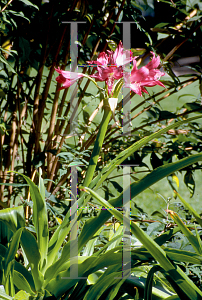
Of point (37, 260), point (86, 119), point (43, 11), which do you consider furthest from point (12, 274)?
point (43, 11)

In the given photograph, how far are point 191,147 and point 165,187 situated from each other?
53.4 inches

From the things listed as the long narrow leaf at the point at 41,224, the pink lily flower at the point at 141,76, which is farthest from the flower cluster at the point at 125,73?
the long narrow leaf at the point at 41,224

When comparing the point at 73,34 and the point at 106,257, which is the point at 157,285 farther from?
the point at 73,34

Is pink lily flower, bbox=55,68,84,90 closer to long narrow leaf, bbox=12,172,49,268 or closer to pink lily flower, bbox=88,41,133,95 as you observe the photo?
pink lily flower, bbox=88,41,133,95

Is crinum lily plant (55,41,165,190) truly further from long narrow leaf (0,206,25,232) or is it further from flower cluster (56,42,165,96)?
long narrow leaf (0,206,25,232)

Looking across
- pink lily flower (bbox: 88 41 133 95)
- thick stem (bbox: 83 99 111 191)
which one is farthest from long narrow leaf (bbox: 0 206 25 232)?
pink lily flower (bbox: 88 41 133 95)

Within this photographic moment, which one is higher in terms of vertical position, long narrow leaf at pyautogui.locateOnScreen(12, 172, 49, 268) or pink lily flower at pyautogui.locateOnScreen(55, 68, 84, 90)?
pink lily flower at pyautogui.locateOnScreen(55, 68, 84, 90)

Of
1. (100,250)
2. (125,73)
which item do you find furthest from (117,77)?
(100,250)

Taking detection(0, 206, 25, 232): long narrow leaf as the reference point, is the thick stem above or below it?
above

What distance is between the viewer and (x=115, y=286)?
1.23 ft

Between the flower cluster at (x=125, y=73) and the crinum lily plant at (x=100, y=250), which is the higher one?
the flower cluster at (x=125, y=73)

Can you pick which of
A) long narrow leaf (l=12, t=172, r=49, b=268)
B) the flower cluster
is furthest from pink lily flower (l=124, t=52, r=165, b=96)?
long narrow leaf (l=12, t=172, r=49, b=268)

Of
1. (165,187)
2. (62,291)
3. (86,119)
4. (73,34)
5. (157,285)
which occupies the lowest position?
(165,187)

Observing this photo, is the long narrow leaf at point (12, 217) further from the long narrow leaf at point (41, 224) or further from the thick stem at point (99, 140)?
the thick stem at point (99, 140)
